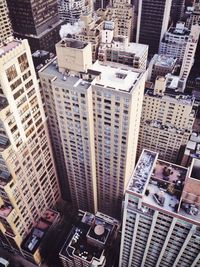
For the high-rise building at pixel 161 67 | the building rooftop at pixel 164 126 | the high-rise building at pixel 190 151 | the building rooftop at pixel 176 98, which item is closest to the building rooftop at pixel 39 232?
the building rooftop at pixel 164 126

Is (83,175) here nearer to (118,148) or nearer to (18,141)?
(118,148)

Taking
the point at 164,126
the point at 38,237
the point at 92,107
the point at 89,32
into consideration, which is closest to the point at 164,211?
the point at 92,107

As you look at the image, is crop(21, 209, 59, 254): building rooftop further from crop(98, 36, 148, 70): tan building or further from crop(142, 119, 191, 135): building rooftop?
crop(98, 36, 148, 70): tan building

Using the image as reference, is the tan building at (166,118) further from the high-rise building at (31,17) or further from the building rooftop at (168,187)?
the high-rise building at (31,17)

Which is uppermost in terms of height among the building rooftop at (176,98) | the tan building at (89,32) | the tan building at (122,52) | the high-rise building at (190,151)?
the tan building at (89,32)

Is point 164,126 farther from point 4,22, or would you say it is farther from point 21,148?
point 4,22

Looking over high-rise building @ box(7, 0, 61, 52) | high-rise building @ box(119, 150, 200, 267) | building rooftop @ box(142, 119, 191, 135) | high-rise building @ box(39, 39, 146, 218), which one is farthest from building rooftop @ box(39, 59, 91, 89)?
high-rise building @ box(7, 0, 61, 52)

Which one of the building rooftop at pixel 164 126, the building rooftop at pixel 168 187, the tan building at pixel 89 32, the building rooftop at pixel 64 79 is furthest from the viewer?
the tan building at pixel 89 32
